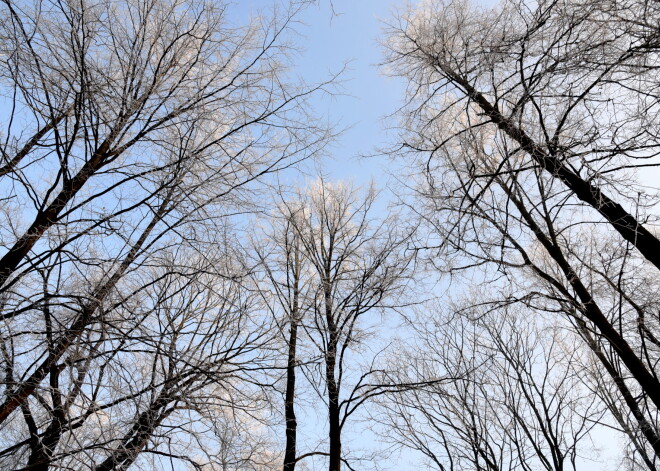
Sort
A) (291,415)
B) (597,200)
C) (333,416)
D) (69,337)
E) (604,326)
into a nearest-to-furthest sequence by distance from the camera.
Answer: (69,337) → (597,200) → (604,326) → (291,415) → (333,416)

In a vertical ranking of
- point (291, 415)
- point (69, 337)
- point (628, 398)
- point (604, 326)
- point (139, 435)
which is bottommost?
point (139, 435)

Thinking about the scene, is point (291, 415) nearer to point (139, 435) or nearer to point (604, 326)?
point (139, 435)

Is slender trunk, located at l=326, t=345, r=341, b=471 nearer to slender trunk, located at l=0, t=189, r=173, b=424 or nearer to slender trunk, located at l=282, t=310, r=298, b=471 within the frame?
slender trunk, located at l=282, t=310, r=298, b=471

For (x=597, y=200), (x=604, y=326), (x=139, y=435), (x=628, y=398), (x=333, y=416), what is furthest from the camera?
(x=333, y=416)

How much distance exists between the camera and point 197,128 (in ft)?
10.8

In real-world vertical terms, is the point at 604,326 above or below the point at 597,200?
below

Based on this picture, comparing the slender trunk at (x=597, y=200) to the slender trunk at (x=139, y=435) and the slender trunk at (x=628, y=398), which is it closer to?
the slender trunk at (x=628, y=398)

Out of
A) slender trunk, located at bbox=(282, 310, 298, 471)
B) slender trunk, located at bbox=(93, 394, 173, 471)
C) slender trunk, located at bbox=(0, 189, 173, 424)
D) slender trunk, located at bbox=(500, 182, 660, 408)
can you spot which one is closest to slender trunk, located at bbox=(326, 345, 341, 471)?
slender trunk, located at bbox=(282, 310, 298, 471)

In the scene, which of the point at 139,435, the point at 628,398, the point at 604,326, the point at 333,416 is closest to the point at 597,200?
the point at 604,326

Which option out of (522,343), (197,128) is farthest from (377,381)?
(197,128)

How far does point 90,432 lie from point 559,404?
6445mm

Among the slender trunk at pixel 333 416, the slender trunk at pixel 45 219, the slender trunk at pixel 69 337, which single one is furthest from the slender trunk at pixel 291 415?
the slender trunk at pixel 45 219

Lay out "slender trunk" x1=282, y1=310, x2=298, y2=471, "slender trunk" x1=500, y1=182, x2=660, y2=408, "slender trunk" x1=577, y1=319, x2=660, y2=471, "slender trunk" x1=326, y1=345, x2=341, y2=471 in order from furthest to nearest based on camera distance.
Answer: "slender trunk" x1=326, y1=345, x2=341, y2=471, "slender trunk" x1=282, y1=310, x2=298, y2=471, "slender trunk" x1=577, y1=319, x2=660, y2=471, "slender trunk" x1=500, y1=182, x2=660, y2=408

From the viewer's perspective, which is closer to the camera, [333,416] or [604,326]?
[604,326]
